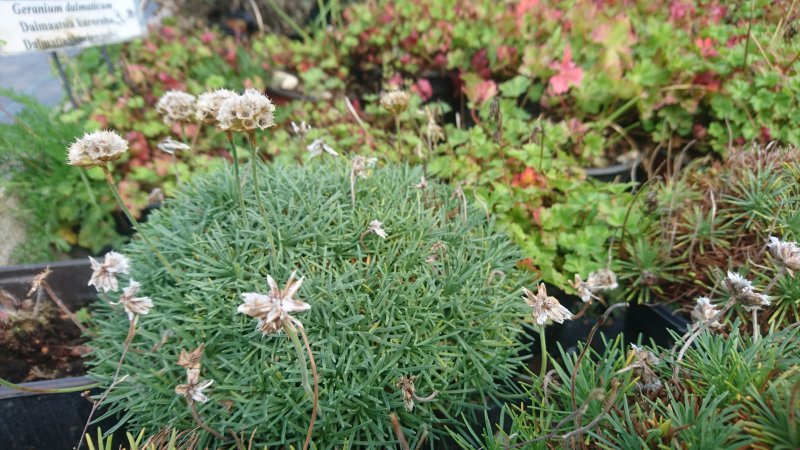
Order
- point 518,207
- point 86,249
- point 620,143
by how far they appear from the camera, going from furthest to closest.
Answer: point 620,143
point 86,249
point 518,207

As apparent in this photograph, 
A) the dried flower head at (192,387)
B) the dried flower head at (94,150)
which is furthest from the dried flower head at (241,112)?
the dried flower head at (192,387)

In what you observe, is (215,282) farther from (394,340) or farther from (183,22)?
(183,22)

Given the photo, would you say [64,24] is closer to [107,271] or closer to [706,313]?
[107,271]

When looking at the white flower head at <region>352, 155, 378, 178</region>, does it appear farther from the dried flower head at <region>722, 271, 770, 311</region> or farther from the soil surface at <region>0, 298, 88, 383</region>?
the soil surface at <region>0, 298, 88, 383</region>

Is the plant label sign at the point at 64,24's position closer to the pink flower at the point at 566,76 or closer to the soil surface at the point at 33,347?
the soil surface at the point at 33,347

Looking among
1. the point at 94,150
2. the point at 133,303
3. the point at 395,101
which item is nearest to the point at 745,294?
the point at 395,101

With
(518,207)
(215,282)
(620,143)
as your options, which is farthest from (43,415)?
(620,143)
